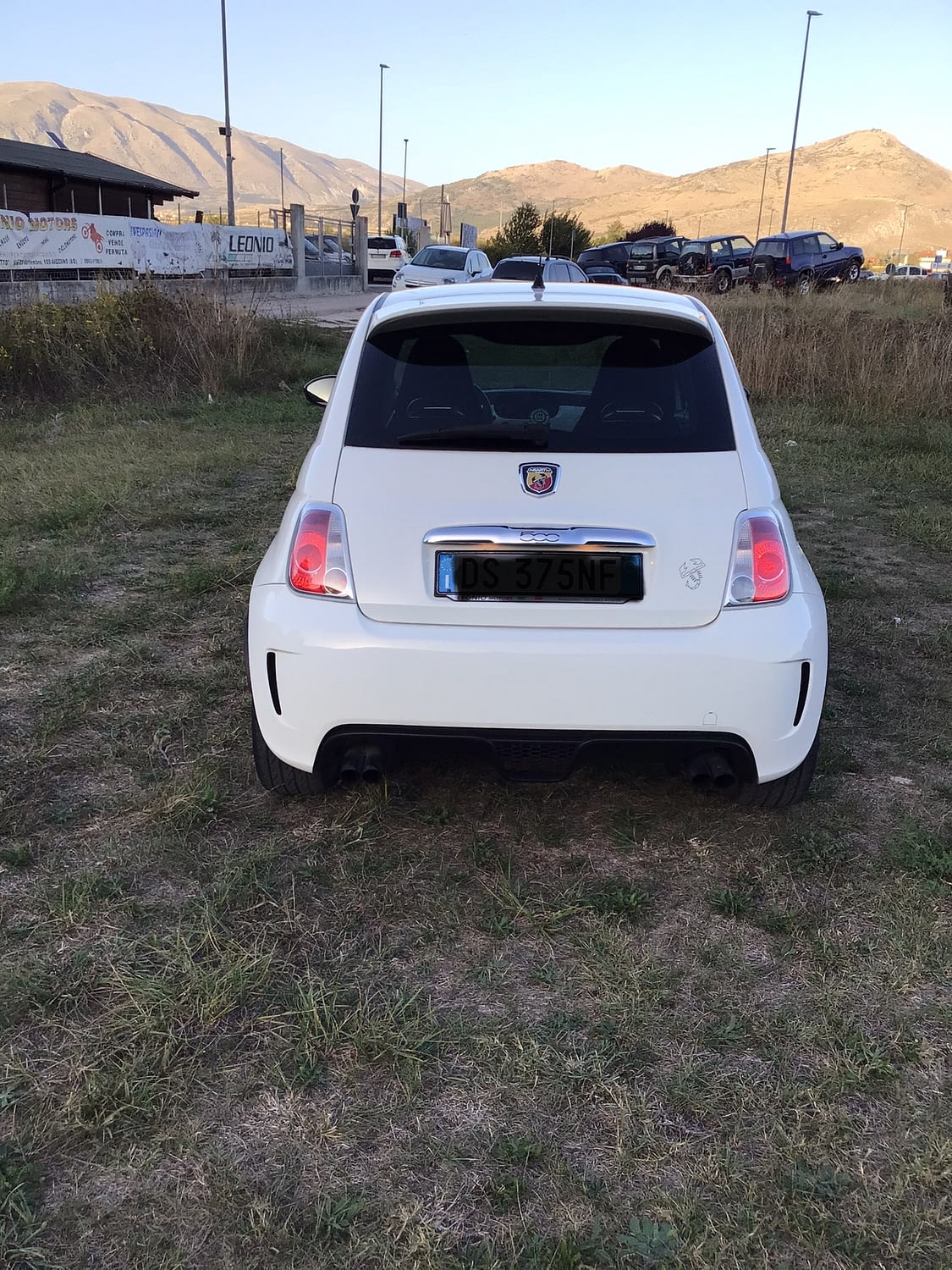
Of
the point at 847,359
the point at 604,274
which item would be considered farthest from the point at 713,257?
the point at 847,359

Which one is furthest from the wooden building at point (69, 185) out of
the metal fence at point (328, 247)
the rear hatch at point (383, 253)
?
A: the rear hatch at point (383, 253)

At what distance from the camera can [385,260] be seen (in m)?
34.3

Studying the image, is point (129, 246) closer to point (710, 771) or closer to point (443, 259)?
point (443, 259)

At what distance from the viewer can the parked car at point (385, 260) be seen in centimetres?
3388

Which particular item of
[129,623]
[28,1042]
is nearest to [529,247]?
[129,623]

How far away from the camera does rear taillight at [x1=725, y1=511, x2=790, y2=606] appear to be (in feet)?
8.87

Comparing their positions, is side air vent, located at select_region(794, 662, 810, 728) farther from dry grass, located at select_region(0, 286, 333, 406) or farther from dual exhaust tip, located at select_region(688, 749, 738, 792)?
dry grass, located at select_region(0, 286, 333, 406)

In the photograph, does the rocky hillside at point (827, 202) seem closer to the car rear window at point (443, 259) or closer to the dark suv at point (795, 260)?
the dark suv at point (795, 260)

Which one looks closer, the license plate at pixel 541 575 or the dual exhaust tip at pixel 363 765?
the license plate at pixel 541 575

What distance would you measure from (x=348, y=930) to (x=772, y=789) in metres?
1.32

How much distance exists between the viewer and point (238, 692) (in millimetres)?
4090

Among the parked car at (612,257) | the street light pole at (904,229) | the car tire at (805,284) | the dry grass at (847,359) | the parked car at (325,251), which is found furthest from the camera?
the street light pole at (904,229)

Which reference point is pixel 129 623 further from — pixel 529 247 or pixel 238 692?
pixel 529 247

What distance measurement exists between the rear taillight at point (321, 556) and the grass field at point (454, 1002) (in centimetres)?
82
